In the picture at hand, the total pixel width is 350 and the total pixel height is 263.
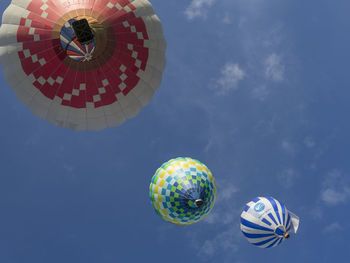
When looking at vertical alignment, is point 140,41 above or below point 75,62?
above

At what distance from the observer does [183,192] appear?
15.4 metres

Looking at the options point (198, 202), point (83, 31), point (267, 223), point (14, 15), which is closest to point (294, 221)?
point (267, 223)

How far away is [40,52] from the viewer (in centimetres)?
1188

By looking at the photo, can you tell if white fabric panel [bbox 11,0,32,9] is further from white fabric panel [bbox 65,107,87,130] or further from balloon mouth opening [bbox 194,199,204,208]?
balloon mouth opening [bbox 194,199,204,208]

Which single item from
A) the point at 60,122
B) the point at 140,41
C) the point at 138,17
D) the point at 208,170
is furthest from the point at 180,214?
the point at 138,17

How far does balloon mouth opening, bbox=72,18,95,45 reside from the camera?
37.4ft

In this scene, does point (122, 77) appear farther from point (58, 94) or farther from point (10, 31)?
point (10, 31)

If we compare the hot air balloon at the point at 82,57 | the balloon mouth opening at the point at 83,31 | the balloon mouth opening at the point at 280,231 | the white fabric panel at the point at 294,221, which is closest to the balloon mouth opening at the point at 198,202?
the balloon mouth opening at the point at 280,231

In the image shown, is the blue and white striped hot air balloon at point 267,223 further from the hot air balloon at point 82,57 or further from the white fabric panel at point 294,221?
the hot air balloon at point 82,57

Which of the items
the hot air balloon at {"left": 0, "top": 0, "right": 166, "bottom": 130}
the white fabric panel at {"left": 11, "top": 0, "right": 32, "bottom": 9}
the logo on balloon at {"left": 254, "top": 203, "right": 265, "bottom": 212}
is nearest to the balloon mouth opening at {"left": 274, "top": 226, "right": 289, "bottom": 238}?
the logo on balloon at {"left": 254, "top": 203, "right": 265, "bottom": 212}

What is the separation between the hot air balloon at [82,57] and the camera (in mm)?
11711

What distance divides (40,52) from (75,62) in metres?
1.39

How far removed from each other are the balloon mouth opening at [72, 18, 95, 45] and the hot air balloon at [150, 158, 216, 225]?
814 cm

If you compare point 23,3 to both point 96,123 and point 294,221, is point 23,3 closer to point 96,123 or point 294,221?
point 96,123
